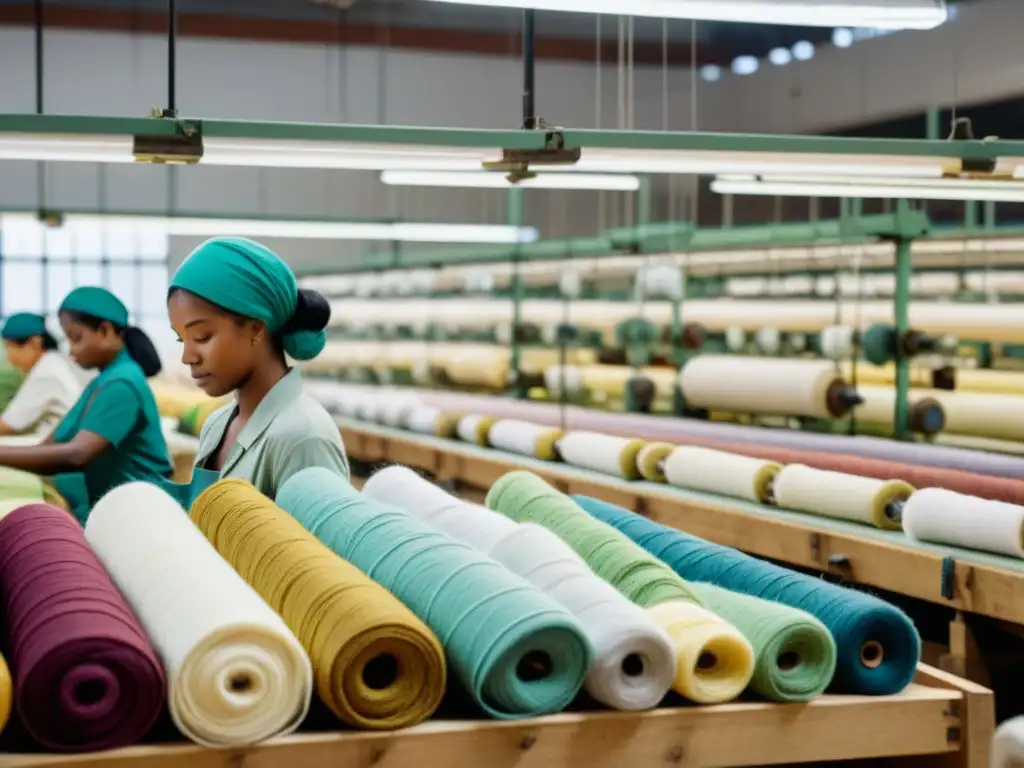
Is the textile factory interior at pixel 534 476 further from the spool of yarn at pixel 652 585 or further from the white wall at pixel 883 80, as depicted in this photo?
the white wall at pixel 883 80

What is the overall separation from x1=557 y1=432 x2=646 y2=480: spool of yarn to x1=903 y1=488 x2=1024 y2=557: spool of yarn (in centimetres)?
166

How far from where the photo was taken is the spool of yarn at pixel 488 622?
1975 mm

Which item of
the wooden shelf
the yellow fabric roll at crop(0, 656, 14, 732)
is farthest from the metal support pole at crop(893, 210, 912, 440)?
the yellow fabric roll at crop(0, 656, 14, 732)

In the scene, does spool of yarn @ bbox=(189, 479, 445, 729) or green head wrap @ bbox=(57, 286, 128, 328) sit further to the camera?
green head wrap @ bbox=(57, 286, 128, 328)

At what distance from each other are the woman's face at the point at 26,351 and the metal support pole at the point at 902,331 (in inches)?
171

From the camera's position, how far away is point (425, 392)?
31.1 ft

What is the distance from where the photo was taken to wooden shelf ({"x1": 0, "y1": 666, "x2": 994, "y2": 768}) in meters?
1.92

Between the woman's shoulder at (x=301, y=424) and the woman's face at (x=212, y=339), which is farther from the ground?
the woman's face at (x=212, y=339)

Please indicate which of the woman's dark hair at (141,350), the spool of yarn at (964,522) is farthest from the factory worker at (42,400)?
the spool of yarn at (964,522)

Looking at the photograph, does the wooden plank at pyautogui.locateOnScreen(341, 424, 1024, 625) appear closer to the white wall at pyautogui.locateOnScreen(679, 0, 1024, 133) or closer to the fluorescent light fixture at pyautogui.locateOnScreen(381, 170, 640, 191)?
the fluorescent light fixture at pyautogui.locateOnScreen(381, 170, 640, 191)

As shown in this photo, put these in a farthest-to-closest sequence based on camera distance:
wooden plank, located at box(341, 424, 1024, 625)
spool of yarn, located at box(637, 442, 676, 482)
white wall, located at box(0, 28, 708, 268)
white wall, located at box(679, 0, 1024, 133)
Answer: white wall, located at box(0, 28, 708, 268), white wall, located at box(679, 0, 1024, 133), spool of yarn, located at box(637, 442, 676, 482), wooden plank, located at box(341, 424, 1024, 625)

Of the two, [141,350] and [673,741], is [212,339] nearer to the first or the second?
[673,741]

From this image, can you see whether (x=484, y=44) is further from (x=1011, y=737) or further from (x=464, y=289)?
(x=1011, y=737)

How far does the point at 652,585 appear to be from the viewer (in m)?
2.32
